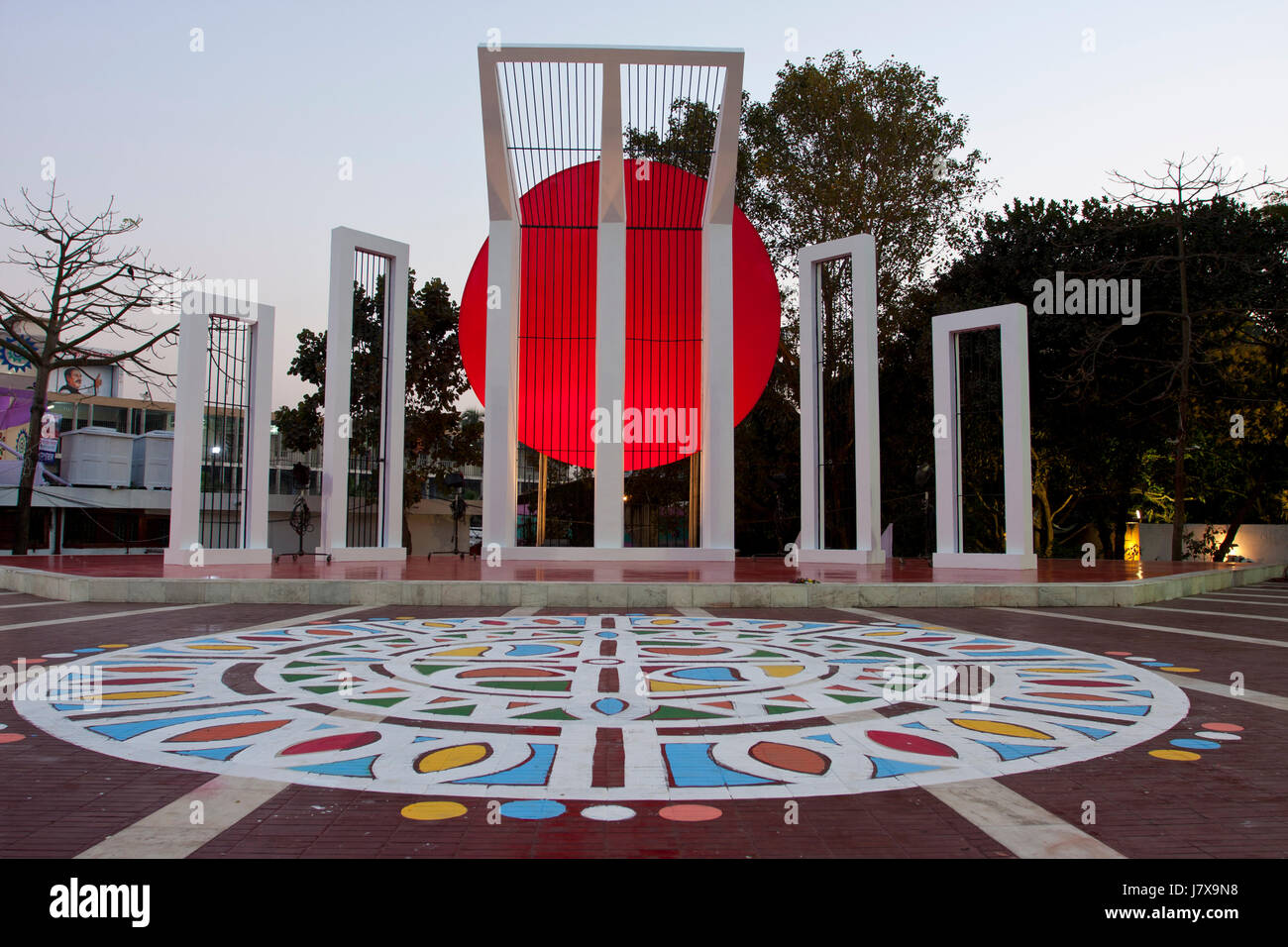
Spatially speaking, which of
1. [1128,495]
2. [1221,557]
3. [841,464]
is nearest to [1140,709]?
[841,464]

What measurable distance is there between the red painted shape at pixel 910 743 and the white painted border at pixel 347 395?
39.1 feet

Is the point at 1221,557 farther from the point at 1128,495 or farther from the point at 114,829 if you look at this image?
the point at 114,829

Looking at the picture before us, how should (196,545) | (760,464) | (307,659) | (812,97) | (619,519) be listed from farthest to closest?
(760,464), (812,97), (619,519), (196,545), (307,659)

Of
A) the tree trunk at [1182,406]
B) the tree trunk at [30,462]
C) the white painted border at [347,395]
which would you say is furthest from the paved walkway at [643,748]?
the tree trunk at [1182,406]

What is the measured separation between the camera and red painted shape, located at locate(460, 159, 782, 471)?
18.5m

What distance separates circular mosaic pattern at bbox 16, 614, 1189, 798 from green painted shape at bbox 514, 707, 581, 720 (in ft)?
0.08

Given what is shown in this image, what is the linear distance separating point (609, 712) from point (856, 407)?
38.5 ft

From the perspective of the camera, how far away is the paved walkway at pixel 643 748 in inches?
110

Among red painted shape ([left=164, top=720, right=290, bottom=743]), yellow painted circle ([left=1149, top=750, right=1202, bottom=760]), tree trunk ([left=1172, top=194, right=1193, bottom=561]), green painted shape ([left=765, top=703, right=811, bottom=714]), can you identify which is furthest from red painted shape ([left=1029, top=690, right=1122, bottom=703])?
tree trunk ([left=1172, top=194, right=1193, bottom=561])

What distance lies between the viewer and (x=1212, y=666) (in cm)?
637

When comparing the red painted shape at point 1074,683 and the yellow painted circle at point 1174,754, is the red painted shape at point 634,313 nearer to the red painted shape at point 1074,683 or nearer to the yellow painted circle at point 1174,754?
the red painted shape at point 1074,683

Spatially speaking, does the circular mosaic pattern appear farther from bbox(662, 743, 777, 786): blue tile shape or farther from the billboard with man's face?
the billboard with man's face
